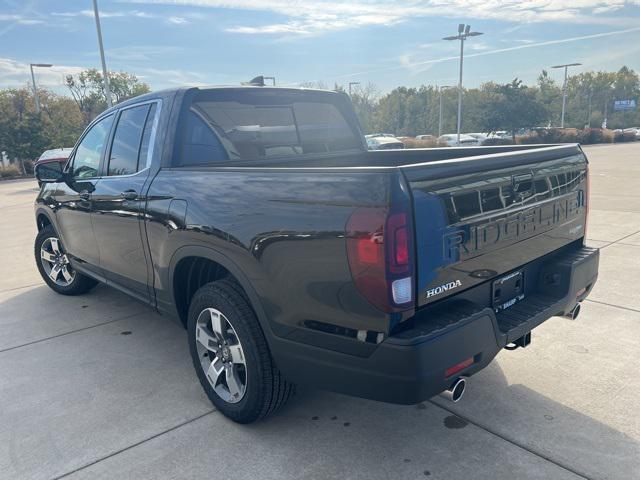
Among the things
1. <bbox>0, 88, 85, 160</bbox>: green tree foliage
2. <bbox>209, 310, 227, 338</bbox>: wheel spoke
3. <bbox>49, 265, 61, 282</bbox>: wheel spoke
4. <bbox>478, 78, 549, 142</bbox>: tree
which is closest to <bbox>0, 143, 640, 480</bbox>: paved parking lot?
<bbox>209, 310, 227, 338</bbox>: wheel spoke

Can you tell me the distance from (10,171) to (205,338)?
103 ft

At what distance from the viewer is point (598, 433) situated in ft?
8.91

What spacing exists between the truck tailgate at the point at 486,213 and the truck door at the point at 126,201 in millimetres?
2080

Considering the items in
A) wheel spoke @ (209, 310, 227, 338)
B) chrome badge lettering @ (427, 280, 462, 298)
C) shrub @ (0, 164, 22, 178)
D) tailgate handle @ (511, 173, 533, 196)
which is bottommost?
shrub @ (0, 164, 22, 178)

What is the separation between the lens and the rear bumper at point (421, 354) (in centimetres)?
209

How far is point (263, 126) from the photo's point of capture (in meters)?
3.75

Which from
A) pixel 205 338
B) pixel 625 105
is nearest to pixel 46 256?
pixel 205 338

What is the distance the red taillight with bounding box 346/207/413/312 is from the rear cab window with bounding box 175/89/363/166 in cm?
171

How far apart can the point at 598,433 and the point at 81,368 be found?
3362 mm

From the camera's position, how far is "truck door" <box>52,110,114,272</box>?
168 inches

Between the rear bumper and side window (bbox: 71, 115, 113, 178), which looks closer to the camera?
the rear bumper

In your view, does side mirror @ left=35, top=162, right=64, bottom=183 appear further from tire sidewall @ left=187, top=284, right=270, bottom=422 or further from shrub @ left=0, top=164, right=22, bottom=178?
shrub @ left=0, top=164, right=22, bottom=178

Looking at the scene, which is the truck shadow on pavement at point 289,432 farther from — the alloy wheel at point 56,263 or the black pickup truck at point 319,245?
the alloy wheel at point 56,263

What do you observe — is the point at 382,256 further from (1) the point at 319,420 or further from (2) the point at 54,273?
(2) the point at 54,273
